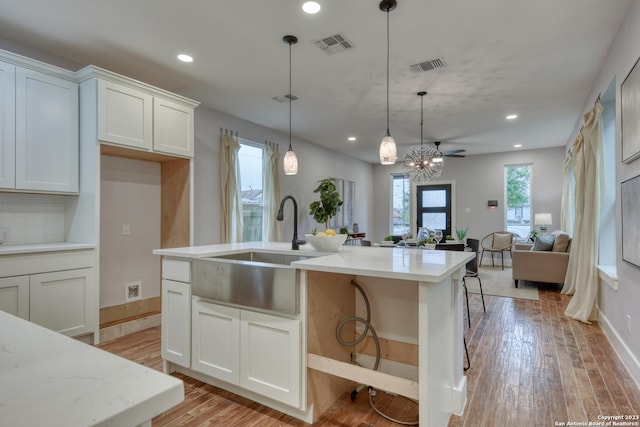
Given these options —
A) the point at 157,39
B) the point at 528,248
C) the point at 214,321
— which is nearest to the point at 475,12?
the point at 157,39

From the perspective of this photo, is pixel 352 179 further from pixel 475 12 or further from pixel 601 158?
pixel 475 12

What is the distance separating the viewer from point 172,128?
3574 mm

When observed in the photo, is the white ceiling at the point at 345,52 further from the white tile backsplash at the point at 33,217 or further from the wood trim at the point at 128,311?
the wood trim at the point at 128,311

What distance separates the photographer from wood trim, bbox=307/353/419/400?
171 centimetres

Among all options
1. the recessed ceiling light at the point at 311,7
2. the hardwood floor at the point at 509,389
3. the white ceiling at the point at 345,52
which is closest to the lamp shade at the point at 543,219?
the white ceiling at the point at 345,52

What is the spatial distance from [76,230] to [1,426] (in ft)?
10.7

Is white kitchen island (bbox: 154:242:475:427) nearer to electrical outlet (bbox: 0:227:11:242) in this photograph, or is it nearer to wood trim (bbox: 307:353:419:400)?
wood trim (bbox: 307:353:419:400)

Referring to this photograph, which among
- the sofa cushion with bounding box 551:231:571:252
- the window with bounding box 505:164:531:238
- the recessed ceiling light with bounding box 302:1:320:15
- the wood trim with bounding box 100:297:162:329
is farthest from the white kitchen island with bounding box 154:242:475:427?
the window with bounding box 505:164:531:238

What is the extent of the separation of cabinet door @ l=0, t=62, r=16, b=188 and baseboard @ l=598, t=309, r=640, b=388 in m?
4.86

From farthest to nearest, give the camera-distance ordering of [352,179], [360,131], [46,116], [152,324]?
[352,179] → [360,131] → [152,324] → [46,116]

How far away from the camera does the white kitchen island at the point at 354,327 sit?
1680mm

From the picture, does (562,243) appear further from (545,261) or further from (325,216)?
(325,216)

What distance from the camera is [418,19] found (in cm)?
262

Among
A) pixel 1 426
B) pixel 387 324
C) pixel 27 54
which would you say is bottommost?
pixel 387 324
